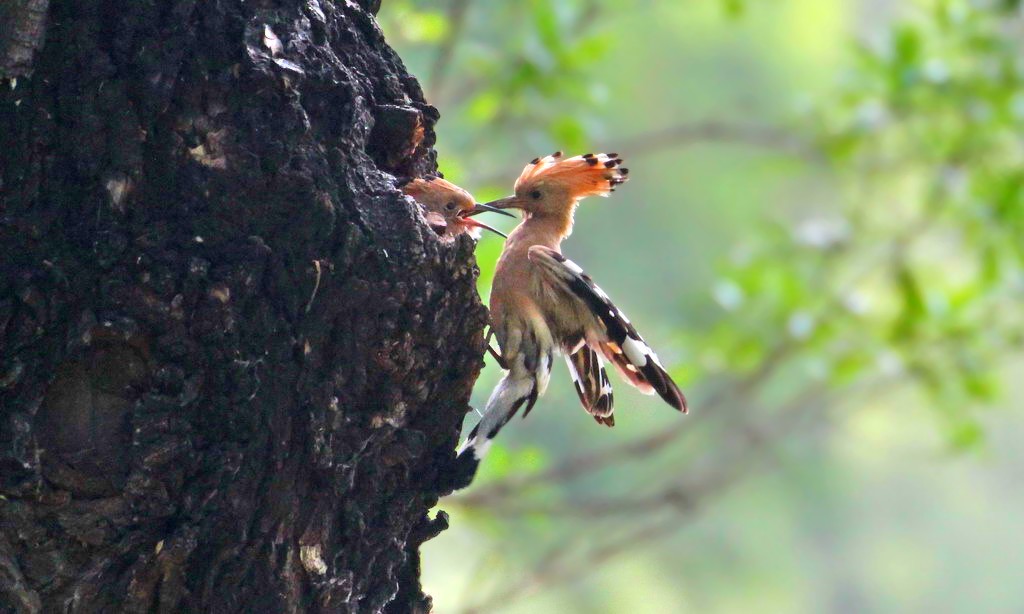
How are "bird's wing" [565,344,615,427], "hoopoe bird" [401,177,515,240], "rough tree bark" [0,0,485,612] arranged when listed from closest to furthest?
"rough tree bark" [0,0,485,612]
"hoopoe bird" [401,177,515,240]
"bird's wing" [565,344,615,427]

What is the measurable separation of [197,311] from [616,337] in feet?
4.02

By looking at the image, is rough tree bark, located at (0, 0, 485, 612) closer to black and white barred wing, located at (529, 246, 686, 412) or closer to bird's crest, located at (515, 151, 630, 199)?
black and white barred wing, located at (529, 246, 686, 412)

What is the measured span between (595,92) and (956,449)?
2.43 metres

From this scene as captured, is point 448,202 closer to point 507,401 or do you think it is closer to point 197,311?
point 507,401

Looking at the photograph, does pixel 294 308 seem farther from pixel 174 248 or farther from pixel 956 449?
pixel 956 449

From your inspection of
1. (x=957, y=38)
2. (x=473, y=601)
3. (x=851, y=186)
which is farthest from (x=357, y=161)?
(x=851, y=186)

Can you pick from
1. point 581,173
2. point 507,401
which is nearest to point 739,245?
point 581,173

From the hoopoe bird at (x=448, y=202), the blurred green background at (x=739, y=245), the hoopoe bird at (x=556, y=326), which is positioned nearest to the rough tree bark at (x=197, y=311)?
the hoopoe bird at (x=448, y=202)

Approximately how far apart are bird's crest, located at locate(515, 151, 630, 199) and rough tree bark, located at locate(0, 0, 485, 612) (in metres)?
1.30

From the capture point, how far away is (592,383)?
10.0 feet

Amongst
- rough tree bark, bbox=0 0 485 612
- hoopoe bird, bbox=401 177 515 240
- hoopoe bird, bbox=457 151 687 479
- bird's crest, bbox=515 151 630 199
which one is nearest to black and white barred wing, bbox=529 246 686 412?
hoopoe bird, bbox=457 151 687 479

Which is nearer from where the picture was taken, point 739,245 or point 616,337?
point 616,337

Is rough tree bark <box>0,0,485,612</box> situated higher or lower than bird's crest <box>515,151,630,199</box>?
lower

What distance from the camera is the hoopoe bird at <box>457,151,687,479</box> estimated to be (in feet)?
9.18
